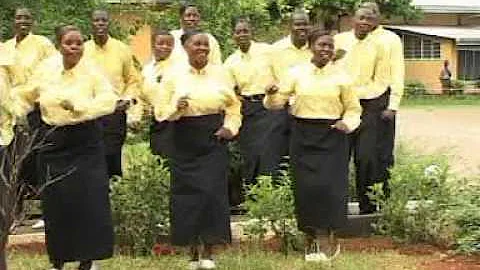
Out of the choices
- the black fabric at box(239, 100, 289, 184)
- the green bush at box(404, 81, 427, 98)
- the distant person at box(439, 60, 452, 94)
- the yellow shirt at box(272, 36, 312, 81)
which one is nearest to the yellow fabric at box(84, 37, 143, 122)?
the black fabric at box(239, 100, 289, 184)

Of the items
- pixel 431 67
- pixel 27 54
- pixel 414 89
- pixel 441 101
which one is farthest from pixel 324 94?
pixel 431 67

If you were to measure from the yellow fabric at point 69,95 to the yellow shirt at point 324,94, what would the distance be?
1.36 m

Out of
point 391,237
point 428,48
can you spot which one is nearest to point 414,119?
point 428,48

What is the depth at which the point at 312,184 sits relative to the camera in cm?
752

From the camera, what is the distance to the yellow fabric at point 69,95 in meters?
6.59

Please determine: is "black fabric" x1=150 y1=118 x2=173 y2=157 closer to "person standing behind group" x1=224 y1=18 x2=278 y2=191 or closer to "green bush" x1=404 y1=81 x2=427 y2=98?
"person standing behind group" x1=224 y1=18 x2=278 y2=191

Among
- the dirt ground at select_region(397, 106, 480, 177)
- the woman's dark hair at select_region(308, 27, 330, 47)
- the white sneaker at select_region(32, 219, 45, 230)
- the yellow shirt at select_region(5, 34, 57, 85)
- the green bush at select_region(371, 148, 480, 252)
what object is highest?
the woman's dark hair at select_region(308, 27, 330, 47)

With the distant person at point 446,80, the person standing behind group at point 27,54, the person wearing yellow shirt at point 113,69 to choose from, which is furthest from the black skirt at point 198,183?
the distant person at point 446,80

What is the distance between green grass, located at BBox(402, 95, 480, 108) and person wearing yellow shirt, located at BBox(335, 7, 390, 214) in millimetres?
22645

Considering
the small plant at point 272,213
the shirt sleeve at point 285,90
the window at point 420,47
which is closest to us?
the shirt sleeve at point 285,90

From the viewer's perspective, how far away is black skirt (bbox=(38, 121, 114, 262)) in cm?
669

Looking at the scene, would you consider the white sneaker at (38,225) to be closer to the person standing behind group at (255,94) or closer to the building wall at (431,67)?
the person standing behind group at (255,94)

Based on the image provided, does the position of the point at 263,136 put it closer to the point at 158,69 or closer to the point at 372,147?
the point at 372,147

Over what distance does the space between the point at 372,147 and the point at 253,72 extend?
1232 mm
